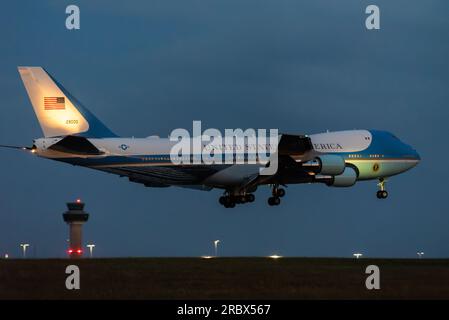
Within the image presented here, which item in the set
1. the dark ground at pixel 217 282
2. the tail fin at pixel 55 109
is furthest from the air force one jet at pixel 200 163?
the dark ground at pixel 217 282

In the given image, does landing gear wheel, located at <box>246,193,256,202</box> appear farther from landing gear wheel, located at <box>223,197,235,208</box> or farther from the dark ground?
the dark ground

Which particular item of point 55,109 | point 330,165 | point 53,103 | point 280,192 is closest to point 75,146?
point 55,109

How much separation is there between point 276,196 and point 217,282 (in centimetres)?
3061

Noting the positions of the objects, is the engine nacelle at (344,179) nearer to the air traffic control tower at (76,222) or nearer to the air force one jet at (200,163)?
the air force one jet at (200,163)

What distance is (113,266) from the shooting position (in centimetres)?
4606

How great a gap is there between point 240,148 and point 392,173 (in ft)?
46.5

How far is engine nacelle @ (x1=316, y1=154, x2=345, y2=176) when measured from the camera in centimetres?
6400

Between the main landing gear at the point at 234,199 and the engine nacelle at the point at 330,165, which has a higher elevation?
the engine nacelle at the point at 330,165

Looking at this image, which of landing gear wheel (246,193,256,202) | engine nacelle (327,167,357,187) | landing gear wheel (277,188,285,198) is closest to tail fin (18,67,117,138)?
landing gear wheel (246,193,256,202)

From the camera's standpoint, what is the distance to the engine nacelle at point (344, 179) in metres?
66.4

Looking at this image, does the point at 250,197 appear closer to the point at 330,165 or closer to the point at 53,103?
the point at 330,165

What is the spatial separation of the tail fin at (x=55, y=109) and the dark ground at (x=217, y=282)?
50.3 ft

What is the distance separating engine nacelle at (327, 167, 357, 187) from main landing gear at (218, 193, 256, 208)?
608cm
